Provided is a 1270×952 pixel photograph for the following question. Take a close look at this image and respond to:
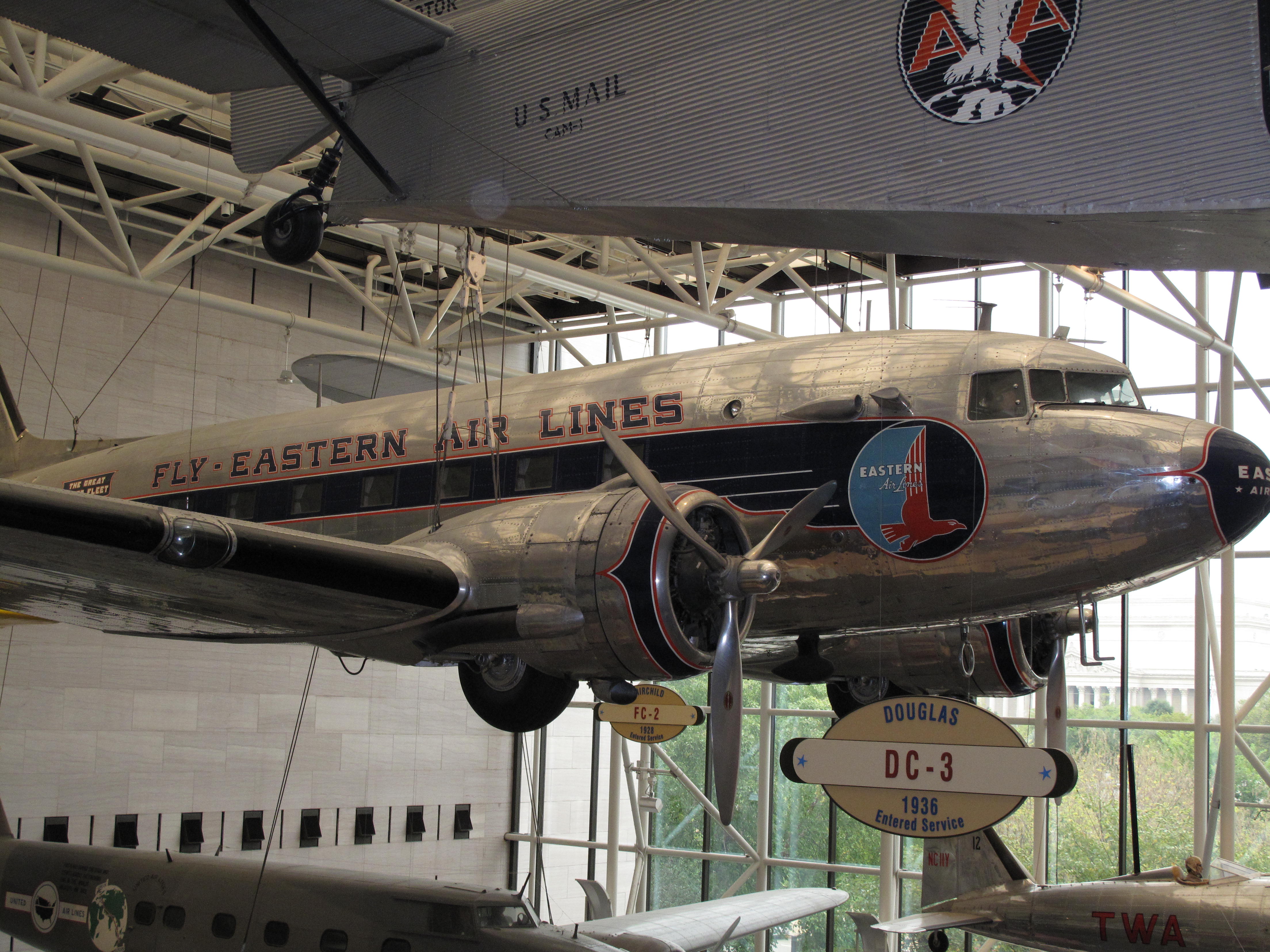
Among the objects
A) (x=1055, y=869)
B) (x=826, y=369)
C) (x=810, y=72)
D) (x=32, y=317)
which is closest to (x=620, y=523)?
(x=826, y=369)

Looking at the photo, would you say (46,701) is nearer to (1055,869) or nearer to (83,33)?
(83,33)

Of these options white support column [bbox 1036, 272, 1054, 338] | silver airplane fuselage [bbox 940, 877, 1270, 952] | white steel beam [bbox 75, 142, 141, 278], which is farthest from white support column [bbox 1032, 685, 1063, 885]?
white steel beam [bbox 75, 142, 141, 278]

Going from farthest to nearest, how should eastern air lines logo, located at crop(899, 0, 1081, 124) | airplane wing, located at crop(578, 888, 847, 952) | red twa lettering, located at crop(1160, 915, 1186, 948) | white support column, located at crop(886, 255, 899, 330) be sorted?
white support column, located at crop(886, 255, 899, 330) < airplane wing, located at crop(578, 888, 847, 952) < red twa lettering, located at crop(1160, 915, 1186, 948) < eastern air lines logo, located at crop(899, 0, 1081, 124)

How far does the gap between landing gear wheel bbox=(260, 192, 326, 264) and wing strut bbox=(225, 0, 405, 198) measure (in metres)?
0.54

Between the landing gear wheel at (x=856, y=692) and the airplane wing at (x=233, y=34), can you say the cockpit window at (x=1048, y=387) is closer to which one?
the landing gear wheel at (x=856, y=692)

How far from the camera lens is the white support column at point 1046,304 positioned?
1698 cm

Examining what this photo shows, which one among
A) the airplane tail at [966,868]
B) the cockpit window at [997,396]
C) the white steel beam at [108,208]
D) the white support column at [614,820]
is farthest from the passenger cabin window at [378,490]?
the white support column at [614,820]

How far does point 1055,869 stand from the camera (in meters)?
16.4

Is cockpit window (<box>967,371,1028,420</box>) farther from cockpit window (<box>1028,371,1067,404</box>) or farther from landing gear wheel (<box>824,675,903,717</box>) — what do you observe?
landing gear wheel (<box>824,675,903,717</box>)

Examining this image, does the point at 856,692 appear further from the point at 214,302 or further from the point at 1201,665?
the point at 214,302

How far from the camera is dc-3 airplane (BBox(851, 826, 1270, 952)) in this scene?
10281 millimetres

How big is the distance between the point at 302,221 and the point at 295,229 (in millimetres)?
62

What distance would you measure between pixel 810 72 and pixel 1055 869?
1498cm

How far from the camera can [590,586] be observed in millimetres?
6434
